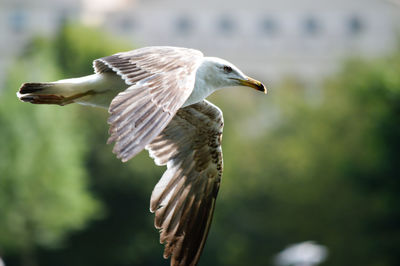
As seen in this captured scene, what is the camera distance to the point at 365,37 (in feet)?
252

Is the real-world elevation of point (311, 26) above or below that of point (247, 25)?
above

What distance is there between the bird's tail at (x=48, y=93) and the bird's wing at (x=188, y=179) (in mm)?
1583

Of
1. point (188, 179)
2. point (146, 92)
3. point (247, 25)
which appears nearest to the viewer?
point (146, 92)

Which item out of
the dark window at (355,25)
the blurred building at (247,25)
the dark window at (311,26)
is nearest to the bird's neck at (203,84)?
the blurred building at (247,25)

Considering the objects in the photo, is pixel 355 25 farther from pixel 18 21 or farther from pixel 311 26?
pixel 18 21

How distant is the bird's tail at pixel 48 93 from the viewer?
30.2 feet

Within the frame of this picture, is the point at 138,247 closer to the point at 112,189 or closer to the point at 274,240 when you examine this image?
the point at 112,189

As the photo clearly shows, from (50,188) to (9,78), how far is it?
518 cm

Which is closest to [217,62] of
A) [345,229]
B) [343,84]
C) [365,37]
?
[345,229]

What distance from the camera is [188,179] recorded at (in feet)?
35.2

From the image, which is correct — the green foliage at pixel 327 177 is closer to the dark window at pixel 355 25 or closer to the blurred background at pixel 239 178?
the blurred background at pixel 239 178

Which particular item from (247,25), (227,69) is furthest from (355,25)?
(227,69)

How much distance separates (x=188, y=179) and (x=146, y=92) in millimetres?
2830

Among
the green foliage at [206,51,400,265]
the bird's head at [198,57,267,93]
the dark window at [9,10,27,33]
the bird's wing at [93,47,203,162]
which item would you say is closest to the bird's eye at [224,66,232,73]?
the bird's head at [198,57,267,93]
